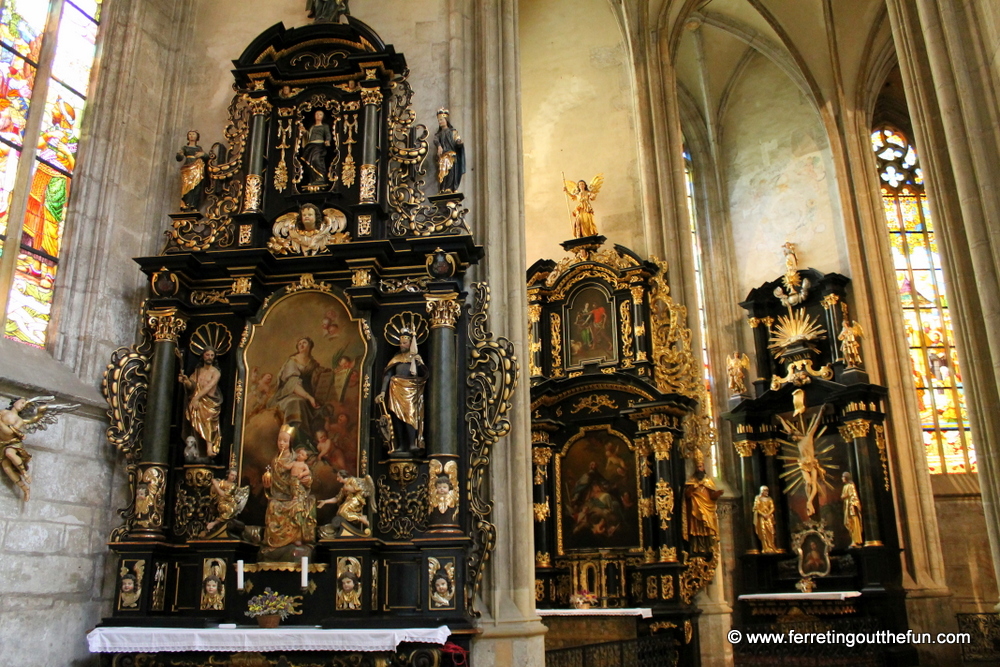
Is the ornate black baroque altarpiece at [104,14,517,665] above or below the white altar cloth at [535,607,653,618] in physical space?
above

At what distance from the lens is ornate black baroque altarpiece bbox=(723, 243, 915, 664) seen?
14.3 meters

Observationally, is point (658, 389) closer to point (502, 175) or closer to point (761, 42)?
point (502, 175)

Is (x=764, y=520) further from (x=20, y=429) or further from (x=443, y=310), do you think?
(x=20, y=429)

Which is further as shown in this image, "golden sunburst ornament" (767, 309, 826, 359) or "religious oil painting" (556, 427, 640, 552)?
"golden sunburst ornament" (767, 309, 826, 359)

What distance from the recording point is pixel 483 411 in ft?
24.5

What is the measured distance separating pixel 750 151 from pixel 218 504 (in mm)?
15409

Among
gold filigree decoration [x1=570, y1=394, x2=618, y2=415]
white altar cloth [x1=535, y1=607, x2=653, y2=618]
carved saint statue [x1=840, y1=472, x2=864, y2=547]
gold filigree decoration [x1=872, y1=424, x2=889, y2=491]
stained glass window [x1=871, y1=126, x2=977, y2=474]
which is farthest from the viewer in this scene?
stained glass window [x1=871, y1=126, x2=977, y2=474]

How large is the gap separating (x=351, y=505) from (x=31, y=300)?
3227 mm

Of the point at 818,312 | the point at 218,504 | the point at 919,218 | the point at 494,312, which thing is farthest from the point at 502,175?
the point at 919,218

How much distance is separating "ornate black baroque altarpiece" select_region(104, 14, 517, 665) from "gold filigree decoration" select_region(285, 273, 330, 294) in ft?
0.07

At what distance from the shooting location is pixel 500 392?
7.51m

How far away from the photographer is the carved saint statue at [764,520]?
614 inches

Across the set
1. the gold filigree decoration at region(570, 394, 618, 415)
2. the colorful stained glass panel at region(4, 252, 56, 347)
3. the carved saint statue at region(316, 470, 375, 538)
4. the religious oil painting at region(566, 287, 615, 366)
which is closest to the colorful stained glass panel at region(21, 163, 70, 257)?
the colorful stained glass panel at region(4, 252, 56, 347)

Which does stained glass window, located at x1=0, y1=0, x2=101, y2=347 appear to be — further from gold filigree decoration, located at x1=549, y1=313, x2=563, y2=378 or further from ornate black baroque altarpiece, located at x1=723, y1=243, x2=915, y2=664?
ornate black baroque altarpiece, located at x1=723, y1=243, x2=915, y2=664
